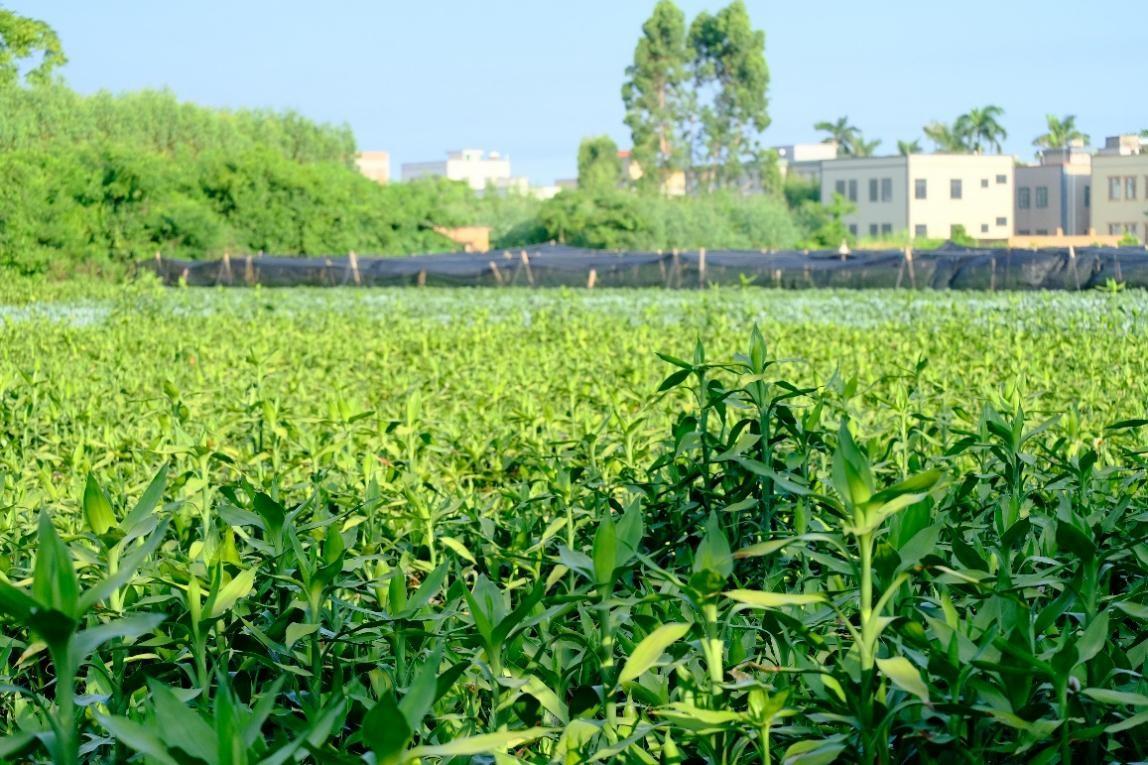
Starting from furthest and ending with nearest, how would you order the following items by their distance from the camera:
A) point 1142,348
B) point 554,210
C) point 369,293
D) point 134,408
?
point 554,210 → point 369,293 → point 1142,348 → point 134,408

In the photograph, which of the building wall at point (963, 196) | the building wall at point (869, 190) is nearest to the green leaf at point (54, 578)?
the building wall at point (869, 190)

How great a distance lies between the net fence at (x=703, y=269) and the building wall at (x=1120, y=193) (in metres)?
55.9

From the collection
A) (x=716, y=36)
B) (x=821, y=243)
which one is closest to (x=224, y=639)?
(x=821, y=243)

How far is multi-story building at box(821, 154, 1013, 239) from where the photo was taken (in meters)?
78.9

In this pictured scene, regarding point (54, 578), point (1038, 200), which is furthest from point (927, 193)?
point (54, 578)

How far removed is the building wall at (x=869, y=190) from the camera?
7894cm

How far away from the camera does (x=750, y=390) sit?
105 inches

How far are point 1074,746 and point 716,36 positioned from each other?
2715 inches

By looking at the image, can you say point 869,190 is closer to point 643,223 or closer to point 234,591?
point 643,223

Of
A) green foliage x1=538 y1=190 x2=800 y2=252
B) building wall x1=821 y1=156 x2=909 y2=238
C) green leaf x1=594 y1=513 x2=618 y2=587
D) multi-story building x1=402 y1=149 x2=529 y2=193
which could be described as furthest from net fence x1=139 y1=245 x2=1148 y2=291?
multi-story building x1=402 y1=149 x2=529 y2=193

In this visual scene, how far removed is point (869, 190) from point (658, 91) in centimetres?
1905

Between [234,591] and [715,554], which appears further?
[234,591]

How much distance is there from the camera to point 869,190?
80.5 meters

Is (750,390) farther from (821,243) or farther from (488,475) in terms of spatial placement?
(821,243)
